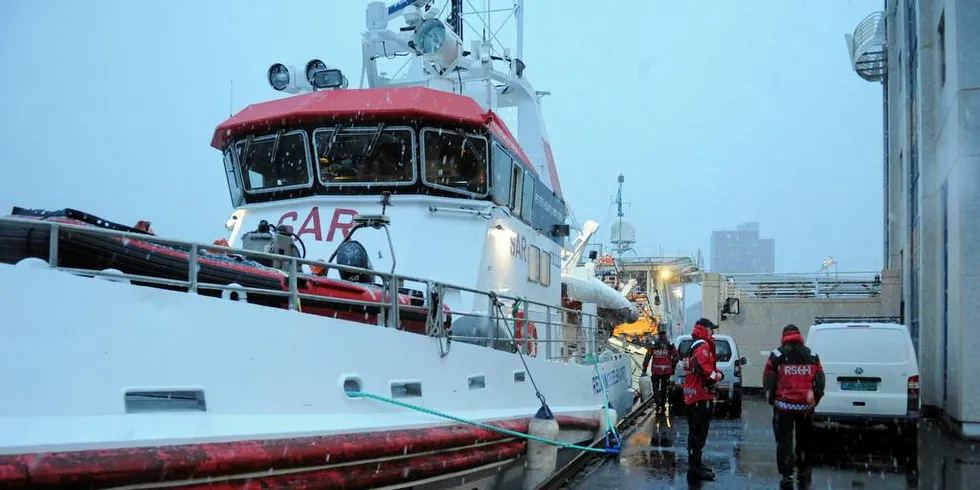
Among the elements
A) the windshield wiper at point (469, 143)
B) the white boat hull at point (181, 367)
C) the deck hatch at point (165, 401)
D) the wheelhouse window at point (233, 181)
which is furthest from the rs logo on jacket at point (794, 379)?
the wheelhouse window at point (233, 181)

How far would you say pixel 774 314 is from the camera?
19.7 metres

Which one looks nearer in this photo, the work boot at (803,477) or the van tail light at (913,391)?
the work boot at (803,477)

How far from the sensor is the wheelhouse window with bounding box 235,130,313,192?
757cm

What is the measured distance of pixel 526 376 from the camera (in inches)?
265

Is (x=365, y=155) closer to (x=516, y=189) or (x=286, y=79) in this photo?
(x=516, y=189)

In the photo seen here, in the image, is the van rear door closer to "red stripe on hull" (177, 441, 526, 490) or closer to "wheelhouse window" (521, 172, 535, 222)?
"wheelhouse window" (521, 172, 535, 222)

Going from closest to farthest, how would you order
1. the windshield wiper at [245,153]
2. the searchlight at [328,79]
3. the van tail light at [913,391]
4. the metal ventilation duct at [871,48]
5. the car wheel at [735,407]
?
the windshield wiper at [245,153]
the searchlight at [328,79]
the van tail light at [913,391]
the car wheel at [735,407]
the metal ventilation duct at [871,48]

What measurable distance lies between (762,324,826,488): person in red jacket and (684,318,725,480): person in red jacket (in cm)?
47

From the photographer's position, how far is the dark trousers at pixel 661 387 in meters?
13.9

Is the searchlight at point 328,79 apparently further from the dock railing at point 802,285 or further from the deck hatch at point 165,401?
the dock railing at point 802,285

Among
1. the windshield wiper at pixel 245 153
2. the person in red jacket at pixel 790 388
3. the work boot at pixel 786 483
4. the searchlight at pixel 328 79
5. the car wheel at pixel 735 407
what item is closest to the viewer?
the work boot at pixel 786 483

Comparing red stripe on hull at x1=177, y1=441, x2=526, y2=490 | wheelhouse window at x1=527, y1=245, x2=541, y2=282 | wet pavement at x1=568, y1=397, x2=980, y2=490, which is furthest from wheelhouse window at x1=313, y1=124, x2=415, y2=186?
wet pavement at x1=568, y1=397, x2=980, y2=490

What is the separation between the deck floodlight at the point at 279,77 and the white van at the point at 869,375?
7.30m

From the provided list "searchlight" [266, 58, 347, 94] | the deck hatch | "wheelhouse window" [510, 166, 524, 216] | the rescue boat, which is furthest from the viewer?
"searchlight" [266, 58, 347, 94]
